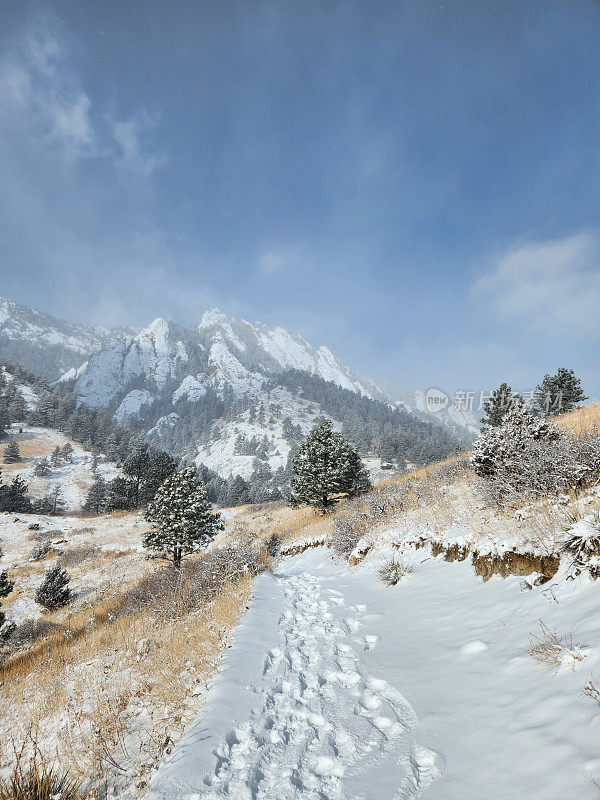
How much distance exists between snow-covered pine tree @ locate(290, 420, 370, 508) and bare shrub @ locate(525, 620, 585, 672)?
1765cm

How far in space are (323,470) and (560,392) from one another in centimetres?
2347

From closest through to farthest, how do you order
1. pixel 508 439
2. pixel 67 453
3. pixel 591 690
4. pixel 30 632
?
pixel 591 690
pixel 508 439
pixel 30 632
pixel 67 453

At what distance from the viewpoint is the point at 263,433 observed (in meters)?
162

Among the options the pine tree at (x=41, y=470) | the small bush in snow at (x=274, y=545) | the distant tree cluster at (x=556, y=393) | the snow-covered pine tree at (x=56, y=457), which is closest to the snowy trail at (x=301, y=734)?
the small bush in snow at (x=274, y=545)

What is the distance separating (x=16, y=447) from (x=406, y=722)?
98.3 m

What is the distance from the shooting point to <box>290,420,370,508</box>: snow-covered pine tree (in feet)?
70.0

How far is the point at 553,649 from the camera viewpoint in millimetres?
3180

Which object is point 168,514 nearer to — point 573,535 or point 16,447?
point 573,535

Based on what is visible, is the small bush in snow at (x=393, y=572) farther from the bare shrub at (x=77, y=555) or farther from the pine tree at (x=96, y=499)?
the pine tree at (x=96, y=499)

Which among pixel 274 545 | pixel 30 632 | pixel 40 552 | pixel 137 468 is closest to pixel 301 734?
pixel 274 545

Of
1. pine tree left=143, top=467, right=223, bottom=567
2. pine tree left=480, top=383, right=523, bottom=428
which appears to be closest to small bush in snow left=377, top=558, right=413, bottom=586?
pine tree left=143, top=467, right=223, bottom=567

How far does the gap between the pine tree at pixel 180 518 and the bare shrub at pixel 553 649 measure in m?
15.0

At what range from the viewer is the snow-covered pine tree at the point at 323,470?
2134 centimetres

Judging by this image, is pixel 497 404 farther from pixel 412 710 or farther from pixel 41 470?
pixel 41 470
